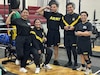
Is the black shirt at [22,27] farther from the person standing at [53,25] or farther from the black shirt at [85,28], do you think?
the black shirt at [85,28]

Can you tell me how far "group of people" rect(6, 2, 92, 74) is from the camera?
13.6 ft

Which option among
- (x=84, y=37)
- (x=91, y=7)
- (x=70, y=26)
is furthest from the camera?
(x=91, y=7)

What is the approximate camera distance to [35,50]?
167 inches

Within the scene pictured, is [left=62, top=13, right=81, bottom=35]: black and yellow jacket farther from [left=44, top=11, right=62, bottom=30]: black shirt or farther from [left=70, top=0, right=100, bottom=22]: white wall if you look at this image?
[left=70, top=0, right=100, bottom=22]: white wall

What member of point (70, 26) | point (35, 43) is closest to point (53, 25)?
point (70, 26)

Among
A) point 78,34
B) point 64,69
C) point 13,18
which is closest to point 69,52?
point 64,69

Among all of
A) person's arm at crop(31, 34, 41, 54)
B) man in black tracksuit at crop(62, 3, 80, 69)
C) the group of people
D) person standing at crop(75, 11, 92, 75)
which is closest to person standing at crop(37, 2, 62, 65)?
the group of people

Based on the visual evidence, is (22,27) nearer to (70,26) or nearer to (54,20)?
(54,20)

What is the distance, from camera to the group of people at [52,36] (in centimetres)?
Result: 414

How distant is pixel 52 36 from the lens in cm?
476

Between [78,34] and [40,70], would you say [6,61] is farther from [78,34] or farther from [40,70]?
[78,34]

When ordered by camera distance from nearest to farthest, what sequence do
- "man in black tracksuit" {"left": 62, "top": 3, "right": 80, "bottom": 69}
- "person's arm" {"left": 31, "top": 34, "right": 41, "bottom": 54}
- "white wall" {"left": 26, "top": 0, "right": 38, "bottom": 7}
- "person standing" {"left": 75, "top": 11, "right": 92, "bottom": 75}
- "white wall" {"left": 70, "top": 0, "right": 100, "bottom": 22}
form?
"person standing" {"left": 75, "top": 11, "right": 92, "bottom": 75} < "person's arm" {"left": 31, "top": 34, "right": 41, "bottom": 54} < "man in black tracksuit" {"left": 62, "top": 3, "right": 80, "bottom": 69} < "white wall" {"left": 26, "top": 0, "right": 38, "bottom": 7} < "white wall" {"left": 70, "top": 0, "right": 100, "bottom": 22}

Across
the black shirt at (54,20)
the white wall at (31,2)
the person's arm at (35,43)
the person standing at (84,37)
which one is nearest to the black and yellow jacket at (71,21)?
the black shirt at (54,20)

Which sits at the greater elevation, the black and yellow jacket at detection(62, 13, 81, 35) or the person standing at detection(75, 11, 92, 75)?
the black and yellow jacket at detection(62, 13, 81, 35)
